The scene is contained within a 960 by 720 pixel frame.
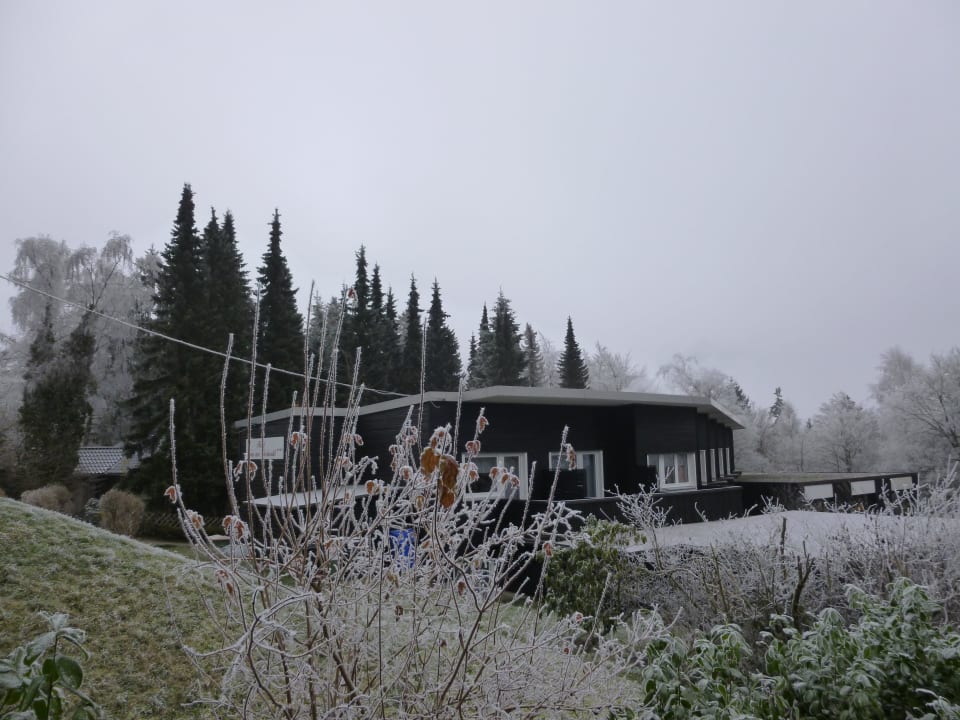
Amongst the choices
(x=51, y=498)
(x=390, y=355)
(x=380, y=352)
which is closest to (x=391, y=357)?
(x=390, y=355)

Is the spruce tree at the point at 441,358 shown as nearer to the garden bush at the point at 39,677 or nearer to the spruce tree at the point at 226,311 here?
the spruce tree at the point at 226,311

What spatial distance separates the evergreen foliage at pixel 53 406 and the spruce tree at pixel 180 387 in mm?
1825

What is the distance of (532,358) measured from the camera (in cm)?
4903

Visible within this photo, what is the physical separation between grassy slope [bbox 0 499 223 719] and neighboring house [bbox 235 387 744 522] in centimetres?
576

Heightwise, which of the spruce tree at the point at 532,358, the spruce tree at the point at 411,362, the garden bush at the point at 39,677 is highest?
A: the spruce tree at the point at 532,358

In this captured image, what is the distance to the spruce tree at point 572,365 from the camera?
146 ft

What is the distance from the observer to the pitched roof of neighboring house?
23969 mm

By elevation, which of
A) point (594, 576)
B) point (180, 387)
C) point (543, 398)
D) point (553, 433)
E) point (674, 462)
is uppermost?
point (180, 387)

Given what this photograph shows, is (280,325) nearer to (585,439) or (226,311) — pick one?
(226,311)

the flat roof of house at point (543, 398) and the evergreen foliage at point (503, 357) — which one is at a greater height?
the evergreen foliage at point (503, 357)

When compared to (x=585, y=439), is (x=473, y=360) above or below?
above

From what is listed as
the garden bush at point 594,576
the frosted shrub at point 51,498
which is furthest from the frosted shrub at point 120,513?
the garden bush at point 594,576

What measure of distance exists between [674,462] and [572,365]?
28301 millimetres

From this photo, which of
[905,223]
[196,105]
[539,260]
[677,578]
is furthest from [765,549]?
[539,260]
